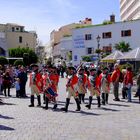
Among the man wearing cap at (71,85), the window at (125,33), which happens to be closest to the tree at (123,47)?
the window at (125,33)

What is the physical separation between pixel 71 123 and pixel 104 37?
60844 mm

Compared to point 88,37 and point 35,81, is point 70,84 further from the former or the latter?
point 88,37

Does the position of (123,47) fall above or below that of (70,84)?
above

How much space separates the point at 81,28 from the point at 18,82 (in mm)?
53438

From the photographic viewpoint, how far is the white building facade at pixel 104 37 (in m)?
68.9

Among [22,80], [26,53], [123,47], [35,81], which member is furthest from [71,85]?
[26,53]

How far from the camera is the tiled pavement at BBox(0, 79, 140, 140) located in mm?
11148

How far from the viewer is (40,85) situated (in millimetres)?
17891

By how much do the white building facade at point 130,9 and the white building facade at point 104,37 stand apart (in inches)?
882

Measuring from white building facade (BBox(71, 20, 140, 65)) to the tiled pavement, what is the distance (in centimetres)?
5196

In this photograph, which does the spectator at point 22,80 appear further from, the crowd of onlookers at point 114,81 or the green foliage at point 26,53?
the green foliage at point 26,53

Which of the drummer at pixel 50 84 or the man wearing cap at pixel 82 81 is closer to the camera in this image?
the drummer at pixel 50 84

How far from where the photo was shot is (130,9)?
106 m

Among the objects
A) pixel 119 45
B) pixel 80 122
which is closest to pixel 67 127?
pixel 80 122
